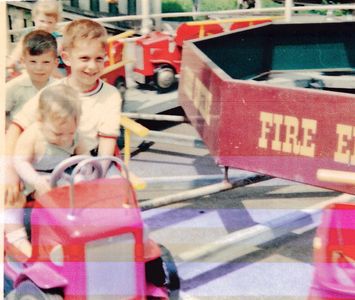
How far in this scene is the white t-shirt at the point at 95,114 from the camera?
4.38ft

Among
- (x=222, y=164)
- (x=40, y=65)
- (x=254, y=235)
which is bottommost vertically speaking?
(x=254, y=235)

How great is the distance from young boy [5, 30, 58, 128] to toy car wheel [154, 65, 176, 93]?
1833mm

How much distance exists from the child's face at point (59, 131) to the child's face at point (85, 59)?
0.11 meters

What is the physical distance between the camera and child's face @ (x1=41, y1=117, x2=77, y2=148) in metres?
1.26

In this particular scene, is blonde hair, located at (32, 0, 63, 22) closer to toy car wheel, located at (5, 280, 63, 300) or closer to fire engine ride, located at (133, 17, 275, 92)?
toy car wheel, located at (5, 280, 63, 300)

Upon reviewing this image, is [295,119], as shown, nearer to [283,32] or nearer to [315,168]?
[315,168]

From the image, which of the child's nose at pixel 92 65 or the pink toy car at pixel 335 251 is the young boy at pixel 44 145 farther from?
the pink toy car at pixel 335 251

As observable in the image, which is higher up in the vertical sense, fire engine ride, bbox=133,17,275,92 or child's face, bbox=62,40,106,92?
child's face, bbox=62,40,106,92

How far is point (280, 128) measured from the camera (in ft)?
5.25

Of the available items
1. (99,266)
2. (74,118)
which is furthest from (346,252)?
(74,118)

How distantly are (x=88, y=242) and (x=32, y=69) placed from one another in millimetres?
451

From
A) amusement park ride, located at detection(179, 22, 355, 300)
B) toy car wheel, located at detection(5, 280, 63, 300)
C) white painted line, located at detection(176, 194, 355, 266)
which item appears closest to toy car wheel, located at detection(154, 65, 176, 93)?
amusement park ride, located at detection(179, 22, 355, 300)

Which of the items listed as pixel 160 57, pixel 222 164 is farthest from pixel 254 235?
pixel 160 57

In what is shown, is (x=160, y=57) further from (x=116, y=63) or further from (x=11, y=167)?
(x=11, y=167)
